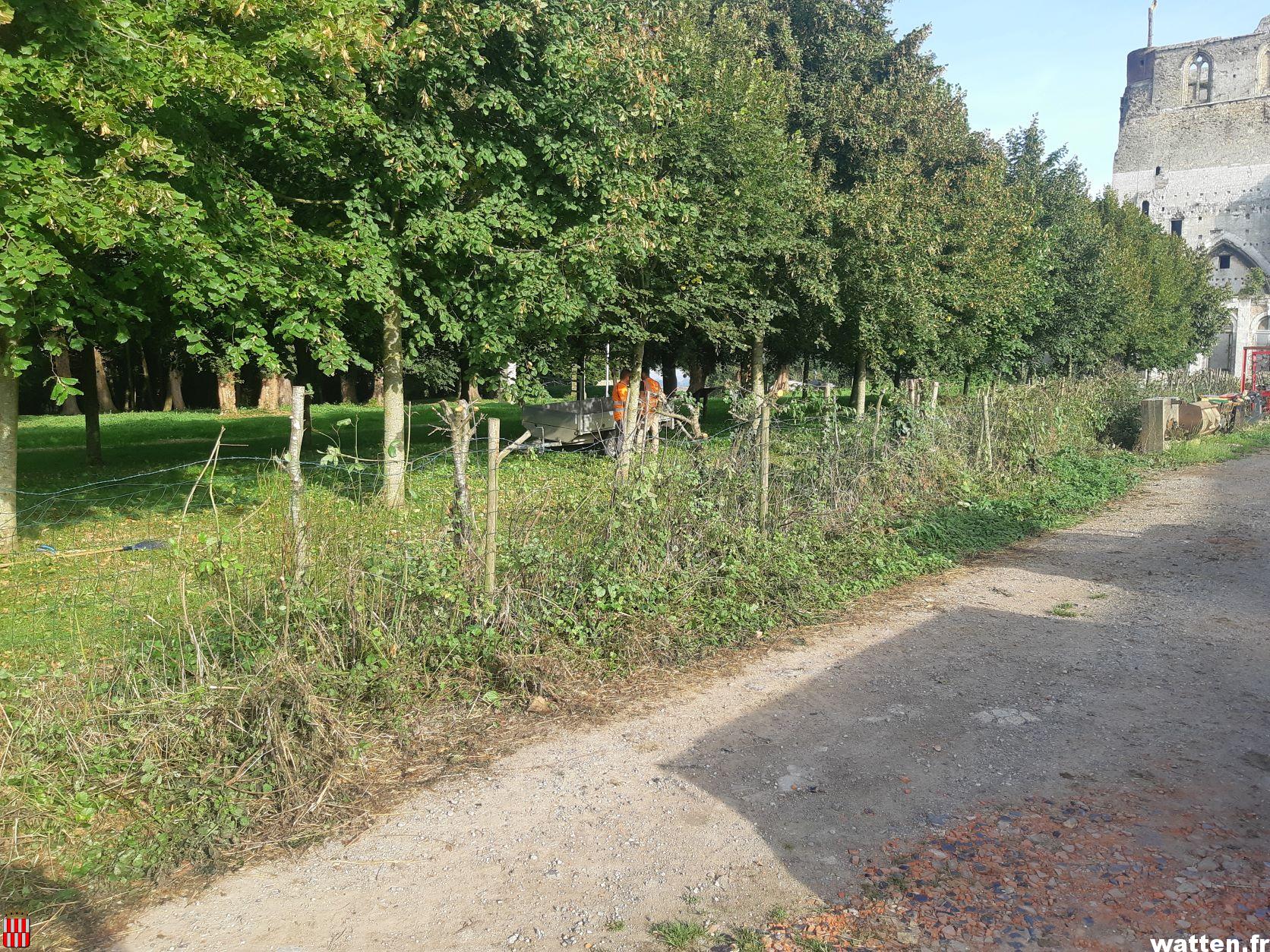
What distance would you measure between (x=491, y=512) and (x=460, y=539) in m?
0.28

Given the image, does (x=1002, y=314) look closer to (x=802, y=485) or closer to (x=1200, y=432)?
(x=1200, y=432)

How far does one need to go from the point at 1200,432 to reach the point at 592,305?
15624 millimetres

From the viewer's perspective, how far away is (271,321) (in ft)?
46.3

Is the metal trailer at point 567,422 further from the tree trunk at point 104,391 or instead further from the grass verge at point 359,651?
the tree trunk at point 104,391

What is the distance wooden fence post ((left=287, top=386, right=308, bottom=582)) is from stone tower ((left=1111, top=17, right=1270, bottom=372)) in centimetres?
6766

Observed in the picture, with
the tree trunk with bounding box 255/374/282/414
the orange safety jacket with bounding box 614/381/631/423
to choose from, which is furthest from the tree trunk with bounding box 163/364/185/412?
the orange safety jacket with bounding box 614/381/631/423

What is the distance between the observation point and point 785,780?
16.4ft

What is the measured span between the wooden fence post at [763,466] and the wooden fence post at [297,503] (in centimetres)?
441

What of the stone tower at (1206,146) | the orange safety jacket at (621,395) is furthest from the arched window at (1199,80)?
the orange safety jacket at (621,395)

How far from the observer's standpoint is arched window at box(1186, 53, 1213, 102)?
6775 centimetres

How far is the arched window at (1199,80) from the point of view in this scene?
67750mm

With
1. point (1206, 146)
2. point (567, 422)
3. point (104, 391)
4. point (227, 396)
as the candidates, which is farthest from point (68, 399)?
point (1206, 146)

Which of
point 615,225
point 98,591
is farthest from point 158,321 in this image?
point 98,591

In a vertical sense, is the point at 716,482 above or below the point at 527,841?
above
